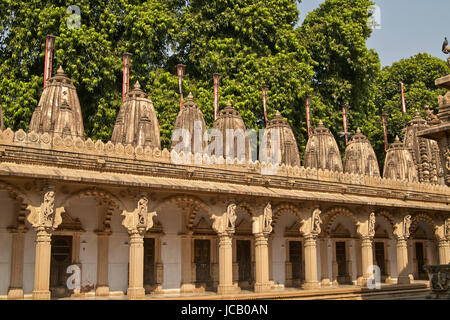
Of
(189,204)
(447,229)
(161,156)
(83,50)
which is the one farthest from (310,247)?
(83,50)

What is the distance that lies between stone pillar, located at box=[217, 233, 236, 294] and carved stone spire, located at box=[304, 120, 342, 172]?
11756mm

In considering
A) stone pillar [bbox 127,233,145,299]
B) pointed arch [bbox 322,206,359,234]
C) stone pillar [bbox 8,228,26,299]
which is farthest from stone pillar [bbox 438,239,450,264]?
stone pillar [bbox 8,228,26,299]

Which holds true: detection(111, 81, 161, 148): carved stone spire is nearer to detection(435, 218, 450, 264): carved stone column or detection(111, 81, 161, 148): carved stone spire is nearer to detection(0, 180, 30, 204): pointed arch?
detection(0, 180, 30, 204): pointed arch

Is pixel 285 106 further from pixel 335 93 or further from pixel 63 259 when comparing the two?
pixel 63 259

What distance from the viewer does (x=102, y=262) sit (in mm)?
17969

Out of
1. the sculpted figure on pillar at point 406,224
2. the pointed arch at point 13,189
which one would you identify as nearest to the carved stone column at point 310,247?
the sculpted figure on pillar at point 406,224

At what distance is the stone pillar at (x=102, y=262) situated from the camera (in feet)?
58.6

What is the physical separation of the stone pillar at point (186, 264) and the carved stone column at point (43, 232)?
6106 millimetres

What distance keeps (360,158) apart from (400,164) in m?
2.20

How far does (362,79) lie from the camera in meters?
38.9

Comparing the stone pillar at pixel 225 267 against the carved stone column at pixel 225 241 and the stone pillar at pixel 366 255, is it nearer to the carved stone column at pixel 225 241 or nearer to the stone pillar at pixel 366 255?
the carved stone column at pixel 225 241

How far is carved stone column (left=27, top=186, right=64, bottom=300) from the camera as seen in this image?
47.0 ft
